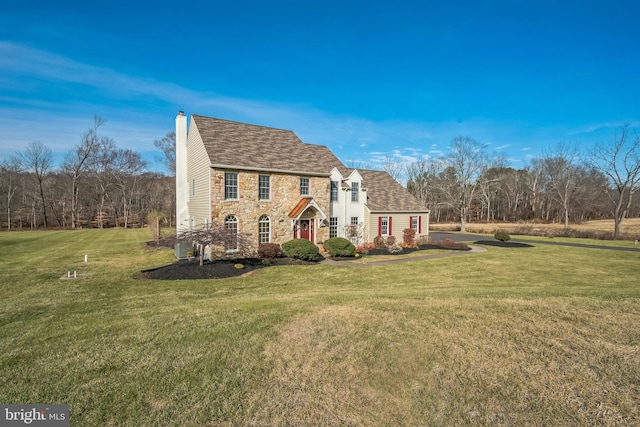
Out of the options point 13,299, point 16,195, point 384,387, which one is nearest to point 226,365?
point 384,387

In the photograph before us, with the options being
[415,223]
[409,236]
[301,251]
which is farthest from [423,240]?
[301,251]

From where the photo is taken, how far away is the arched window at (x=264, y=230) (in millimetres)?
19094

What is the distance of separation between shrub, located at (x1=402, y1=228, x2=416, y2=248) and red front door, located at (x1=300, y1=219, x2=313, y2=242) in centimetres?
888

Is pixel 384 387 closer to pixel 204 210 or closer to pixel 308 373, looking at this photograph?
pixel 308 373

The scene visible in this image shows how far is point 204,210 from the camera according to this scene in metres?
17.8

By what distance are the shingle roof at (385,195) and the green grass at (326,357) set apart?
53.3 feet

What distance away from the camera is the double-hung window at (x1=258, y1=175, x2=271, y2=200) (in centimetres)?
1910

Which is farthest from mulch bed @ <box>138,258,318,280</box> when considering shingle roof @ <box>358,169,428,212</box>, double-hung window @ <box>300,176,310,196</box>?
shingle roof @ <box>358,169,428,212</box>

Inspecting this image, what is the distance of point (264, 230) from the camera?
1923 cm

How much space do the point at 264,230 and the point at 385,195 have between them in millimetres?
12688

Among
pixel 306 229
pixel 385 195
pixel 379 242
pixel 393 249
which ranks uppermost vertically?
pixel 385 195

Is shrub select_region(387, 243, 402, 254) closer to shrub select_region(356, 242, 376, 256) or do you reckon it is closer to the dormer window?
shrub select_region(356, 242, 376, 256)

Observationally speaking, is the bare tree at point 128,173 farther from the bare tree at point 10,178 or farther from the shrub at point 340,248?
the shrub at point 340,248

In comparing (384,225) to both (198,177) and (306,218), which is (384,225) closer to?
(306,218)
